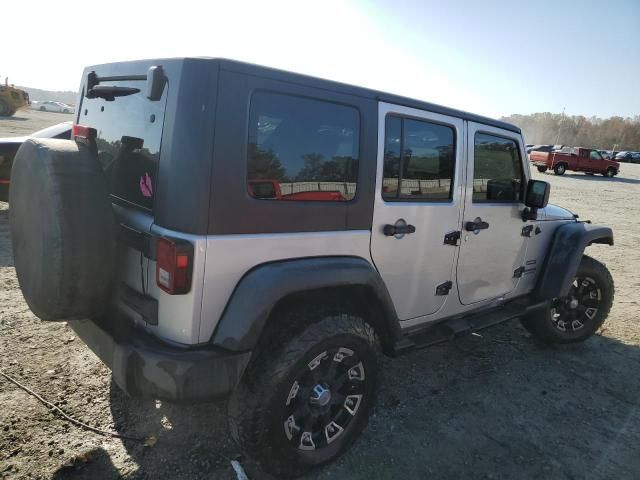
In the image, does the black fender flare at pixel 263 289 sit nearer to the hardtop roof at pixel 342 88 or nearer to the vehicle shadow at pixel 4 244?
the hardtop roof at pixel 342 88

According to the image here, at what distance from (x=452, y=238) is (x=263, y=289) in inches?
60.1

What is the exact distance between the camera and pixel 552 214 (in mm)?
3844

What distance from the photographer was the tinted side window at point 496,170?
311 cm

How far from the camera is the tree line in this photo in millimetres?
74250

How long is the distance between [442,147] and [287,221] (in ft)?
4.35

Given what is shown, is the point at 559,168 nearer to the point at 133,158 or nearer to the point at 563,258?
the point at 563,258

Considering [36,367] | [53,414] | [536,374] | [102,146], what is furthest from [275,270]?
[536,374]

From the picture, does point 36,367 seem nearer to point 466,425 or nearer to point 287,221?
point 287,221

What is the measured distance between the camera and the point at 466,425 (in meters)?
2.93

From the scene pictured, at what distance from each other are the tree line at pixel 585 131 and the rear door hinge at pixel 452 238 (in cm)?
7800

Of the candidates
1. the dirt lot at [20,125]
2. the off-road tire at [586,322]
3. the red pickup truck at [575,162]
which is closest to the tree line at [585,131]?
the red pickup truck at [575,162]

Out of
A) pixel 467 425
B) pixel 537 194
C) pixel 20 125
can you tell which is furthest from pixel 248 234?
pixel 20 125

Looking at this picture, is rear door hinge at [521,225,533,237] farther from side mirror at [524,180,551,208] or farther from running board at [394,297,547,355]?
running board at [394,297,547,355]

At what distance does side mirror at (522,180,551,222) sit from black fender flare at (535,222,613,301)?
517 millimetres
